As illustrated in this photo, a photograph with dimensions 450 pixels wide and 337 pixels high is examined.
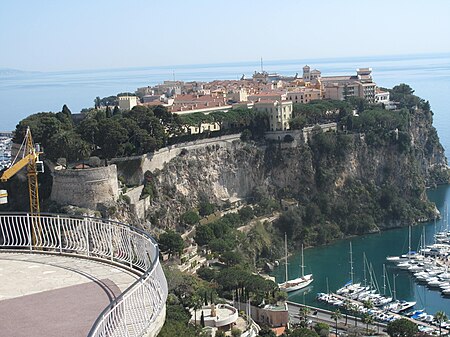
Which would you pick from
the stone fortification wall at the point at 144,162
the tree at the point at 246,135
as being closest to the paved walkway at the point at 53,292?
the stone fortification wall at the point at 144,162

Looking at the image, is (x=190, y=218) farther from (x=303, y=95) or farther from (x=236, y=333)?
(x=303, y=95)

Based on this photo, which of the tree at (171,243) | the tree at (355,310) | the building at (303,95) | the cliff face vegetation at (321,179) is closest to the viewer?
the tree at (355,310)

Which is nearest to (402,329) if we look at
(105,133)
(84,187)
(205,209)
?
(84,187)

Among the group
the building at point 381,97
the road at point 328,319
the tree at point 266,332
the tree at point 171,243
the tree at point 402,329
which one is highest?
the building at point 381,97

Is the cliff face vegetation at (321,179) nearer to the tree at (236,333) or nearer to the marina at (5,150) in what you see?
the tree at (236,333)

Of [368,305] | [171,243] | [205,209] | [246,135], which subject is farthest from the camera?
[246,135]

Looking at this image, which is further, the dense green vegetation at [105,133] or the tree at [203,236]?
the tree at [203,236]

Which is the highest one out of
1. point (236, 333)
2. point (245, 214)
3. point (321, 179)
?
point (321, 179)

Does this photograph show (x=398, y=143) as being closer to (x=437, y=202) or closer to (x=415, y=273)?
(x=437, y=202)
